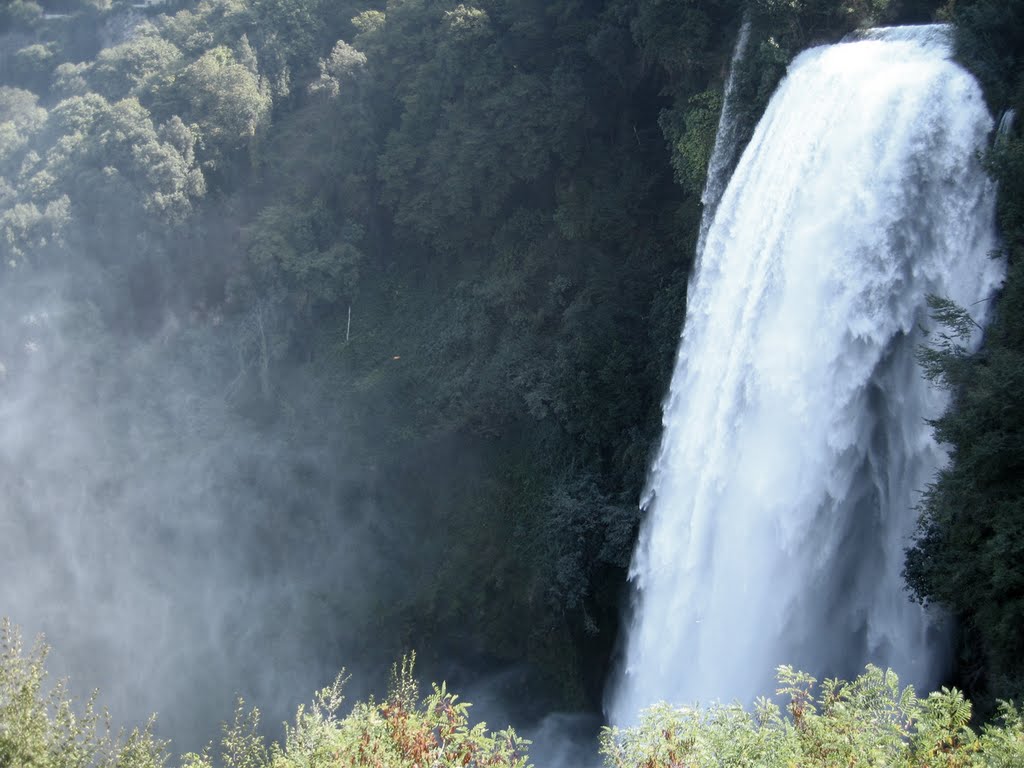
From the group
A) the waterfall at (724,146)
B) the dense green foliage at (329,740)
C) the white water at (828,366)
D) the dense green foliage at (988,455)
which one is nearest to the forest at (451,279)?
the dense green foliage at (988,455)

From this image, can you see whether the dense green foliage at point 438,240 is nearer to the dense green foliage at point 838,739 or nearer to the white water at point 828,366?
the white water at point 828,366

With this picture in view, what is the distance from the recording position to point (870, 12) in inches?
731

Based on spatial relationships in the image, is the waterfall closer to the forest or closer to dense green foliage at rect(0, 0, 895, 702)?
the forest

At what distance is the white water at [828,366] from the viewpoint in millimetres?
14570

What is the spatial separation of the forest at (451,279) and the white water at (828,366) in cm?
76

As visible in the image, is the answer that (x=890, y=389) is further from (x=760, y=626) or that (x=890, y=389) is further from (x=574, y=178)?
(x=574, y=178)

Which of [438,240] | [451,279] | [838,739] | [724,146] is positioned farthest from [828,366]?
[438,240]

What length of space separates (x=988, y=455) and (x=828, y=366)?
3695mm

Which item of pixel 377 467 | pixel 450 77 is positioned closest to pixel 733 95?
pixel 450 77

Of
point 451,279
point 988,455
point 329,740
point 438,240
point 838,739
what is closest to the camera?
point 838,739

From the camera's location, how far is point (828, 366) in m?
15.5

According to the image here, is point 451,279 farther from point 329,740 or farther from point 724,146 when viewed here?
point 329,740

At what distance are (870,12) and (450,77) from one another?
14.1m

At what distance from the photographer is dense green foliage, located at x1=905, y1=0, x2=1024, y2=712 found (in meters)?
12.0
